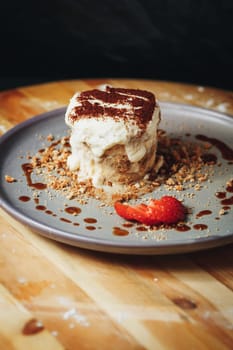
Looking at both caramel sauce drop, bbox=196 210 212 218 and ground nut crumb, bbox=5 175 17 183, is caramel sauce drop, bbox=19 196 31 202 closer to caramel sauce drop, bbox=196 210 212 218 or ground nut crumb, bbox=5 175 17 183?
ground nut crumb, bbox=5 175 17 183

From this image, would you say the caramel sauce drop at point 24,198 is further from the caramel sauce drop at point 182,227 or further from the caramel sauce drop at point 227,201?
the caramel sauce drop at point 227,201

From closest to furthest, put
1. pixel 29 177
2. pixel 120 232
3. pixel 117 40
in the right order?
pixel 120 232 → pixel 29 177 → pixel 117 40

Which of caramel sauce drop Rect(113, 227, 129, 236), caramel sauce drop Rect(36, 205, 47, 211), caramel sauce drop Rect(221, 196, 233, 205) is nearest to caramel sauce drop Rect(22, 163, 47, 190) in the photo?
caramel sauce drop Rect(36, 205, 47, 211)

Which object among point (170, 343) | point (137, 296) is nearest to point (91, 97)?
point (137, 296)

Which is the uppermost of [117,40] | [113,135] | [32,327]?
[117,40]

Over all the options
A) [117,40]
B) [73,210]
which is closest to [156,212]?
[73,210]

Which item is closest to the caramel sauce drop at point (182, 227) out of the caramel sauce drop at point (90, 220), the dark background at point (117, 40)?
the caramel sauce drop at point (90, 220)

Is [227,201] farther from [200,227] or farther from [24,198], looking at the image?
[24,198]

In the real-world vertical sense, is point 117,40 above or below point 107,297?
above
